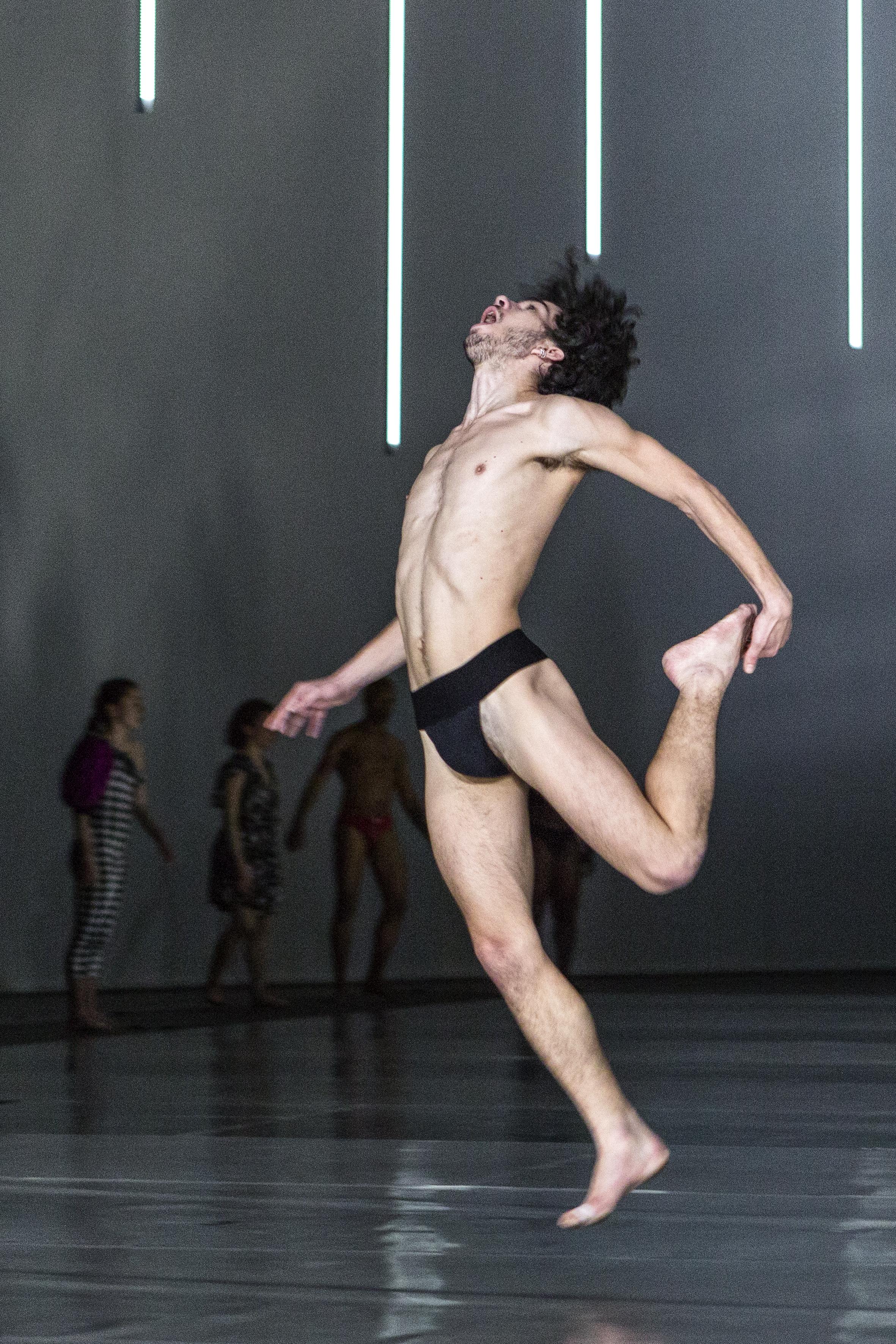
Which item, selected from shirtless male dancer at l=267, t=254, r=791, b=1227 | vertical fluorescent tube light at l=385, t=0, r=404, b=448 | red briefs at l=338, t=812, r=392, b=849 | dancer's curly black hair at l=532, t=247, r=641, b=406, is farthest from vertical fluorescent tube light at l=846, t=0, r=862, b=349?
shirtless male dancer at l=267, t=254, r=791, b=1227

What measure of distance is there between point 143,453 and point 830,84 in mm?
5757

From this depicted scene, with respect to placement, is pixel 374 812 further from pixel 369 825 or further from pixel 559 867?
pixel 559 867

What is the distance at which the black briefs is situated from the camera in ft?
11.1

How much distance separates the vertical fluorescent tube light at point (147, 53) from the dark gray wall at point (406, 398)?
2.5 inches

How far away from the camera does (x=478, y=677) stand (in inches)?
134

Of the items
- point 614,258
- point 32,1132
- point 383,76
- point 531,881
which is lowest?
point 32,1132

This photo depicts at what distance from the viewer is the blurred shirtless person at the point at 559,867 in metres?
9.38

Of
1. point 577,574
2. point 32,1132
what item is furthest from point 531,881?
point 577,574

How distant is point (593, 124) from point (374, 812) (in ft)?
17.3

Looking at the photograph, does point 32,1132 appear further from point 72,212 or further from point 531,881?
point 72,212

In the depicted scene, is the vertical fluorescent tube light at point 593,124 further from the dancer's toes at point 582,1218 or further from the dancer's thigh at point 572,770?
the dancer's toes at point 582,1218

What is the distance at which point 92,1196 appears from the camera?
3.69m

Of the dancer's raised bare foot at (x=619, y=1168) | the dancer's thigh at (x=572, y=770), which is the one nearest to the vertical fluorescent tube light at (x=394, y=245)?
the dancer's thigh at (x=572, y=770)

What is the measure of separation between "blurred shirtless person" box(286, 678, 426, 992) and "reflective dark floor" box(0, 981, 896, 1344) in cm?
298
